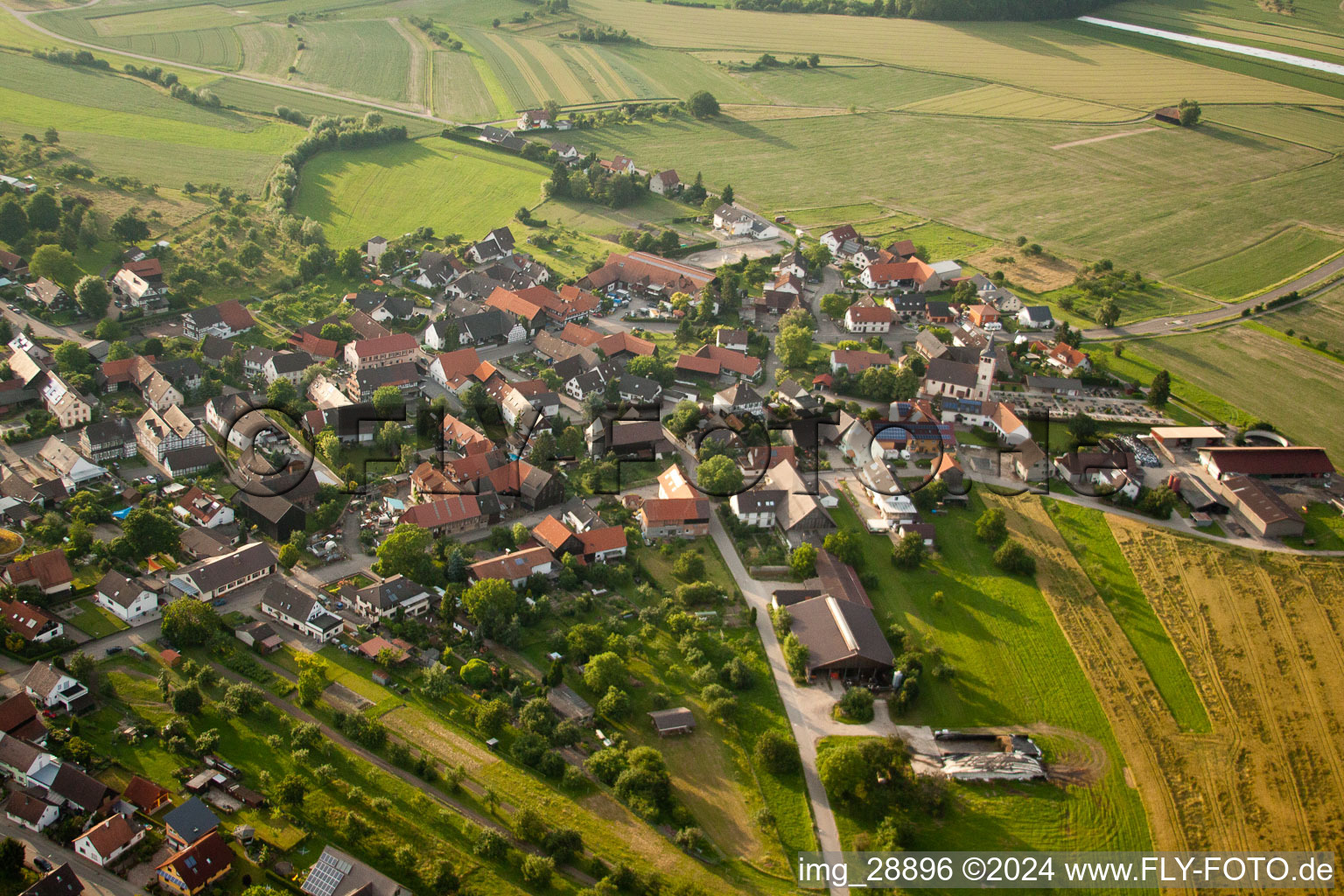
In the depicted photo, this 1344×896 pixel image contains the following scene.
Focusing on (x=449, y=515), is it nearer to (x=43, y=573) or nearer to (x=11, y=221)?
(x=43, y=573)

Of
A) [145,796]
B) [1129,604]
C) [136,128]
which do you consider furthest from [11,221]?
[1129,604]

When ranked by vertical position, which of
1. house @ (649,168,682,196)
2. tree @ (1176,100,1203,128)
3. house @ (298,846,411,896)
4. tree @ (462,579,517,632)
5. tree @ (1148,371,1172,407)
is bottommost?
house @ (298,846,411,896)

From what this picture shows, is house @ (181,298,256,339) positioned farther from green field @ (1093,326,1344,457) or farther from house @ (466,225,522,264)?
green field @ (1093,326,1344,457)

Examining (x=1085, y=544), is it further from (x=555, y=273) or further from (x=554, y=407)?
(x=555, y=273)

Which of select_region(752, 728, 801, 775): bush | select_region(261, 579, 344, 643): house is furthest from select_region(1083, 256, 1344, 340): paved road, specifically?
select_region(261, 579, 344, 643): house

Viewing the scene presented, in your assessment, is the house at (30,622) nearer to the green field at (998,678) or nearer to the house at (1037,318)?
the green field at (998,678)

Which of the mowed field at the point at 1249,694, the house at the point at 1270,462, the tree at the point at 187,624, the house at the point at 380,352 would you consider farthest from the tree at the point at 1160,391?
the tree at the point at 187,624
